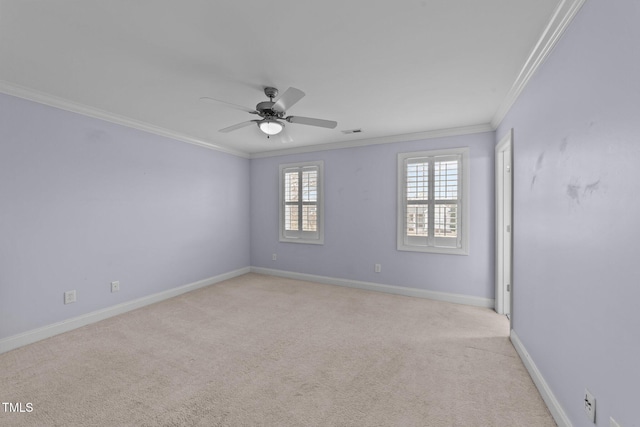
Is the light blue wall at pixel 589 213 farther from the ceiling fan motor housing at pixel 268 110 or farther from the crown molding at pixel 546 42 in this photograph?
the ceiling fan motor housing at pixel 268 110

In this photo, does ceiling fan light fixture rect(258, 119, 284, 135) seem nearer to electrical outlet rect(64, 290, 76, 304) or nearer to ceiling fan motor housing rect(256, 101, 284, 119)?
ceiling fan motor housing rect(256, 101, 284, 119)

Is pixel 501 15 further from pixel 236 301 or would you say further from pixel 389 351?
pixel 236 301

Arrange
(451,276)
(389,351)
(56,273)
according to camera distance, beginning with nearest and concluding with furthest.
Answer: (389,351)
(56,273)
(451,276)

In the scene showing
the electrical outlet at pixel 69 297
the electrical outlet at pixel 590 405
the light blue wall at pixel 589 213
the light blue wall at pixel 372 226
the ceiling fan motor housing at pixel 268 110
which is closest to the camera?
the light blue wall at pixel 589 213

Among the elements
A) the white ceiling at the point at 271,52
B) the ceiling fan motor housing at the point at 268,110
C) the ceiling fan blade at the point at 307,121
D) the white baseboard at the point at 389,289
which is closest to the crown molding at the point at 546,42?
the white ceiling at the point at 271,52

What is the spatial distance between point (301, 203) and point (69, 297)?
3304mm

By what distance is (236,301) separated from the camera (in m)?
3.88

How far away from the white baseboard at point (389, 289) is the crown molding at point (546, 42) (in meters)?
2.46

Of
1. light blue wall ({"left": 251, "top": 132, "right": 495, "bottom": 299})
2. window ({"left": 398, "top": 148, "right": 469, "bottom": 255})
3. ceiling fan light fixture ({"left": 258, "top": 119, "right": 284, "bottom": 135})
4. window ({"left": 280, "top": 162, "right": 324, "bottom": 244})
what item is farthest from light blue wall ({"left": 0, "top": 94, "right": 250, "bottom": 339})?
window ({"left": 398, "top": 148, "right": 469, "bottom": 255})

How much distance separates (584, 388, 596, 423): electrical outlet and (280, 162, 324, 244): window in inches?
146

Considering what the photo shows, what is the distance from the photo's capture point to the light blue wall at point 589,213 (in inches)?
42.6

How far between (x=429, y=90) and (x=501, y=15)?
102cm

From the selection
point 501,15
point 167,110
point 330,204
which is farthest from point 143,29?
point 330,204

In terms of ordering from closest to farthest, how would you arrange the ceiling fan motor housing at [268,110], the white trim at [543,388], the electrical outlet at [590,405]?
the electrical outlet at [590,405] → the white trim at [543,388] → the ceiling fan motor housing at [268,110]
